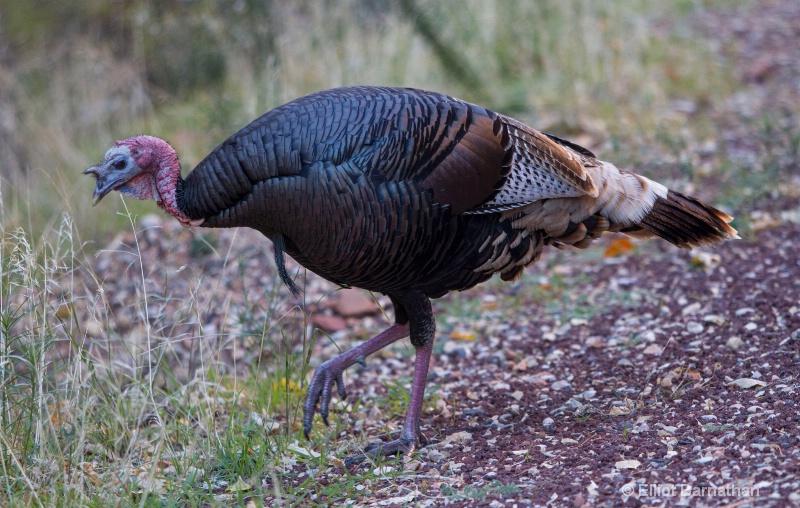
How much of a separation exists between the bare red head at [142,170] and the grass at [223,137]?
0.87 ft

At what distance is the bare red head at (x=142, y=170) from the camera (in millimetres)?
3770

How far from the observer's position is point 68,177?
695cm

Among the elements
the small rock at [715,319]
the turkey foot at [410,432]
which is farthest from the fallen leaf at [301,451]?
the small rock at [715,319]

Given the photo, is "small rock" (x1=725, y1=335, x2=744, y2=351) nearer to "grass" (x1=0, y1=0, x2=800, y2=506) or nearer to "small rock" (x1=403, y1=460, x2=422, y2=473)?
"grass" (x1=0, y1=0, x2=800, y2=506)

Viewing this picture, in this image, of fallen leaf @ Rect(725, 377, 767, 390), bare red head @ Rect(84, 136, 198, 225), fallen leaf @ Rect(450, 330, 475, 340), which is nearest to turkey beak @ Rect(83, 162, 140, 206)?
bare red head @ Rect(84, 136, 198, 225)

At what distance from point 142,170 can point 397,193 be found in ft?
3.65

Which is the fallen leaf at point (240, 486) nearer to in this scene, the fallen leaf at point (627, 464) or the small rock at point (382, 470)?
the small rock at point (382, 470)

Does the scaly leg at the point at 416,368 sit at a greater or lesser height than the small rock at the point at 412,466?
greater

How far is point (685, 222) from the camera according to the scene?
427cm

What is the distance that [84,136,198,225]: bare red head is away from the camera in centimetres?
377

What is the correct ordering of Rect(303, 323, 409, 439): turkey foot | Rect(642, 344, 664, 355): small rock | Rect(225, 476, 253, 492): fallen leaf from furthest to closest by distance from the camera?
1. Rect(642, 344, 664, 355): small rock
2. Rect(303, 323, 409, 439): turkey foot
3. Rect(225, 476, 253, 492): fallen leaf

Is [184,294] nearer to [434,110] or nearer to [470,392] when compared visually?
[470,392]

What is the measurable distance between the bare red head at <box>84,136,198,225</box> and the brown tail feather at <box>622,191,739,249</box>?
6.98 ft

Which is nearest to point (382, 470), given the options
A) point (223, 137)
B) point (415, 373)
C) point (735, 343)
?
point (415, 373)
